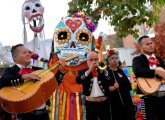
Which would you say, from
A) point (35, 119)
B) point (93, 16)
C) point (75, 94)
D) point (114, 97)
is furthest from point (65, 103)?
point (93, 16)

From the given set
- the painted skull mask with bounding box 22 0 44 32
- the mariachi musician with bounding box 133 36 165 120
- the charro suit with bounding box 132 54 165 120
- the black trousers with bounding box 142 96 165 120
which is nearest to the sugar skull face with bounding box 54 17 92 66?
the painted skull mask with bounding box 22 0 44 32

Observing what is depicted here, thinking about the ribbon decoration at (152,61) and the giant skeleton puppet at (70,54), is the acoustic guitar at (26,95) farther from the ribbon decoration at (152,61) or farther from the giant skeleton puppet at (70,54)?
the giant skeleton puppet at (70,54)

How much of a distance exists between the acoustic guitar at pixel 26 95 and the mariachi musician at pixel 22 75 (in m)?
0.07

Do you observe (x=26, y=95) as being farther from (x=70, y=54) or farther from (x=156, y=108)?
(x=70, y=54)

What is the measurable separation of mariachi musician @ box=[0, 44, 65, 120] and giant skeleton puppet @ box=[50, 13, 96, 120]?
171cm

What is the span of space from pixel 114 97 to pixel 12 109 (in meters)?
1.90

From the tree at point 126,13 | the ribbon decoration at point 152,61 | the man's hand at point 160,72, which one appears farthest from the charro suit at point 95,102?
the tree at point 126,13

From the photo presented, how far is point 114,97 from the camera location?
4945mm

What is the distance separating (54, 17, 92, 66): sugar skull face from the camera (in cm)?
594

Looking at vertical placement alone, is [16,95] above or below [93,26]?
below

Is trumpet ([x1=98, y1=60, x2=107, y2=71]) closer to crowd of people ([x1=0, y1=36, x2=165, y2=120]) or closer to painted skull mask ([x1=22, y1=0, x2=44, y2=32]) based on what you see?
crowd of people ([x1=0, y1=36, x2=165, y2=120])

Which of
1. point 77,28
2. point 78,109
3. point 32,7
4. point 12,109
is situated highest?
point 32,7

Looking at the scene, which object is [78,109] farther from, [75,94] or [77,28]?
[77,28]

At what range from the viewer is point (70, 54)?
233 inches
